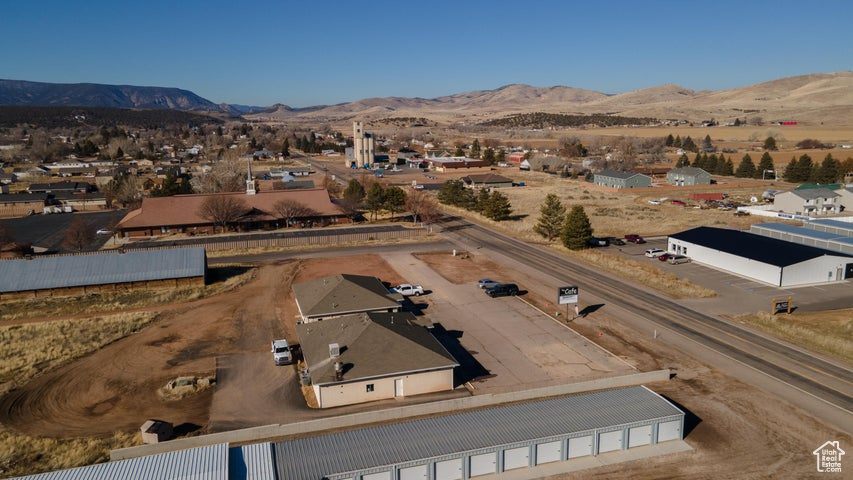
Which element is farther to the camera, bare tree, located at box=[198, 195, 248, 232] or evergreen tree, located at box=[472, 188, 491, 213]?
evergreen tree, located at box=[472, 188, 491, 213]

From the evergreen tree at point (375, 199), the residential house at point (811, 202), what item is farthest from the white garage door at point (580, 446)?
the residential house at point (811, 202)

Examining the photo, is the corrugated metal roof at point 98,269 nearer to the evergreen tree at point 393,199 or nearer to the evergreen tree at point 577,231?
the evergreen tree at point 393,199

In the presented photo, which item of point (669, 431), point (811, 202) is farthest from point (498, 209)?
point (669, 431)

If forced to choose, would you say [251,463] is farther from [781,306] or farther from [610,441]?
[781,306]

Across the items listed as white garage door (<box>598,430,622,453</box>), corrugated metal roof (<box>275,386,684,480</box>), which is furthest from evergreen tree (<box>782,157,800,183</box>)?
white garage door (<box>598,430,622,453</box>)

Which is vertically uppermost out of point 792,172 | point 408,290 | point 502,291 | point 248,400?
point 792,172

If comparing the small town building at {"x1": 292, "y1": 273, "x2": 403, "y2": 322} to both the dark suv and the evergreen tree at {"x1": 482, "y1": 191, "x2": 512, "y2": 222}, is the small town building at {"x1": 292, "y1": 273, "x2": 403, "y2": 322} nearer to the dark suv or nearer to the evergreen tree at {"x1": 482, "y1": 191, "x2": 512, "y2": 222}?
the dark suv
